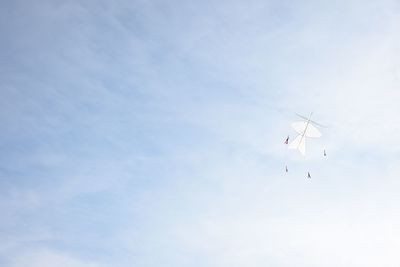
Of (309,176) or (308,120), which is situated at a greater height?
(308,120)

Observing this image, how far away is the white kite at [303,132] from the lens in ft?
191

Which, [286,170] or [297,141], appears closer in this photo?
[286,170]

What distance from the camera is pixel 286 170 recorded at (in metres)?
46.3

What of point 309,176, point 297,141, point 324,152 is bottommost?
point 309,176

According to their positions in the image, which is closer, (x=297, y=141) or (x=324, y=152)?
(x=324, y=152)

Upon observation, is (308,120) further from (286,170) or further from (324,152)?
(286,170)

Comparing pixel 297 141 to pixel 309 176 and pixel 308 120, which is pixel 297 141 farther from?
pixel 309 176

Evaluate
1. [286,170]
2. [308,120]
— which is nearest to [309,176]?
[286,170]

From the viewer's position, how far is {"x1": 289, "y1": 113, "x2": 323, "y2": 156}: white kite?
5819cm

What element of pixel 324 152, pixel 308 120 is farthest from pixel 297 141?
pixel 324 152

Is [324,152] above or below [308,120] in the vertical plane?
below

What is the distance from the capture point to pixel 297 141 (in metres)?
60.2

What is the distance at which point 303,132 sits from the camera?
59375mm

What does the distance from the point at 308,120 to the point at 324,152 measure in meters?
11.1
